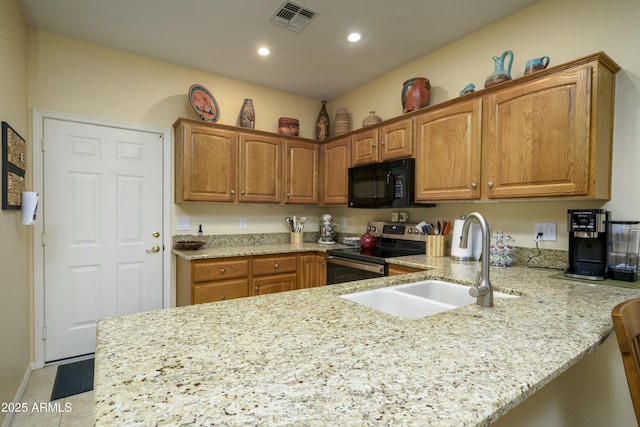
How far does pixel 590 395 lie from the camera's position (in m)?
1.61

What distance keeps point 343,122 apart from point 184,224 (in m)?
1.97

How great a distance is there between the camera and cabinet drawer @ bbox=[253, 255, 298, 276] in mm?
2916

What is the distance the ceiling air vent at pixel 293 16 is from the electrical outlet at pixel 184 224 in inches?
75.4

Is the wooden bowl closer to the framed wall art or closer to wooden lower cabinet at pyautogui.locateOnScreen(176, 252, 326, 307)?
wooden lower cabinet at pyautogui.locateOnScreen(176, 252, 326, 307)

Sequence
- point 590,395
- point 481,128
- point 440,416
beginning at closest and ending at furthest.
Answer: point 440,416, point 590,395, point 481,128

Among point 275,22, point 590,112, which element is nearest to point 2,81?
point 275,22

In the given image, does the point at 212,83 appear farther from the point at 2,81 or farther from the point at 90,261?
the point at 90,261

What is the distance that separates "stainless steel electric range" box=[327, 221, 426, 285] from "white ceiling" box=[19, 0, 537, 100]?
1.56 m

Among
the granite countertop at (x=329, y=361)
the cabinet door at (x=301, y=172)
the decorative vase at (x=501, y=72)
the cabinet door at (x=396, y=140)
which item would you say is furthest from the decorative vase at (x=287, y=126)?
the granite countertop at (x=329, y=361)

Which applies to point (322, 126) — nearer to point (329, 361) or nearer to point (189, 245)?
point (189, 245)

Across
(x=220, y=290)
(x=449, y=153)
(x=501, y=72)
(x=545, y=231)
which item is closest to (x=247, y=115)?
(x=220, y=290)

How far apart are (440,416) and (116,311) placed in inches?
120

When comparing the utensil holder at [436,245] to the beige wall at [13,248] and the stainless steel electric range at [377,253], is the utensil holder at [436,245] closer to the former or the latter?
the stainless steel electric range at [377,253]

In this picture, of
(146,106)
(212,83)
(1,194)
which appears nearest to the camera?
(1,194)
